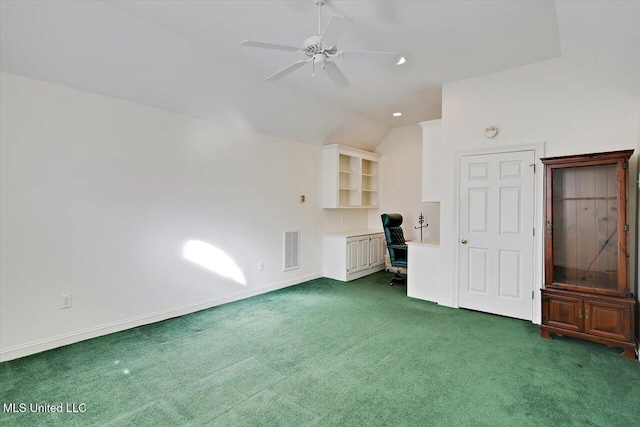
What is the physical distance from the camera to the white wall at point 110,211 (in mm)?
2859

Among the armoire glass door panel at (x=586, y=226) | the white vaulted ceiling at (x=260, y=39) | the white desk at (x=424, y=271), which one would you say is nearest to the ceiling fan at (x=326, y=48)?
the white vaulted ceiling at (x=260, y=39)

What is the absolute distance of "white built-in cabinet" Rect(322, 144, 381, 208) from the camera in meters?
5.96

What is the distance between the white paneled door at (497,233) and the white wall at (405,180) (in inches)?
79.4

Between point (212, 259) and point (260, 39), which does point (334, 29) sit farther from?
point (212, 259)

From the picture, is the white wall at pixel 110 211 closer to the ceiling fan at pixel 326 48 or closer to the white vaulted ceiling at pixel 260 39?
the white vaulted ceiling at pixel 260 39

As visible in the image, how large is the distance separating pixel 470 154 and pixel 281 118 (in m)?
2.73

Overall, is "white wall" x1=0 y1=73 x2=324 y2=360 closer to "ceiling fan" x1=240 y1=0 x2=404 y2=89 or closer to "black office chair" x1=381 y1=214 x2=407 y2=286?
"ceiling fan" x1=240 y1=0 x2=404 y2=89

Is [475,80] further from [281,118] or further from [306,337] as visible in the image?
[306,337]

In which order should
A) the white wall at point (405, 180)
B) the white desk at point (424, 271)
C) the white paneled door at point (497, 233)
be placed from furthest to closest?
the white wall at point (405, 180)
the white desk at point (424, 271)
the white paneled door at point (497, 233)

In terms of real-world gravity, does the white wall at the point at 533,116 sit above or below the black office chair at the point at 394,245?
above

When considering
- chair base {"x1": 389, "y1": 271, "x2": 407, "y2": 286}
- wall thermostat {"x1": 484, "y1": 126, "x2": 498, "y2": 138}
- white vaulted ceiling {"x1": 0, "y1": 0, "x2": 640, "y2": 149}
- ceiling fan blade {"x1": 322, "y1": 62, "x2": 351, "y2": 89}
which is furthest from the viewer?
chair base {"x1": 389, "y1": 271, "x2": 407, "y2": 286}

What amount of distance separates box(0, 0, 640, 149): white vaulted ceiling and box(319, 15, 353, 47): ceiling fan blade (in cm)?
46

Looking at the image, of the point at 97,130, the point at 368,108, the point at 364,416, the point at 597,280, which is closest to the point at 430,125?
the point at 368,108

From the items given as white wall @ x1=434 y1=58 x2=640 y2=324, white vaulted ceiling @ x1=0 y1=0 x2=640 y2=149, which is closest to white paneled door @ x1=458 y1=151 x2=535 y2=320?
white wall @ x1=434 y1=58 x2=640 y2=324
